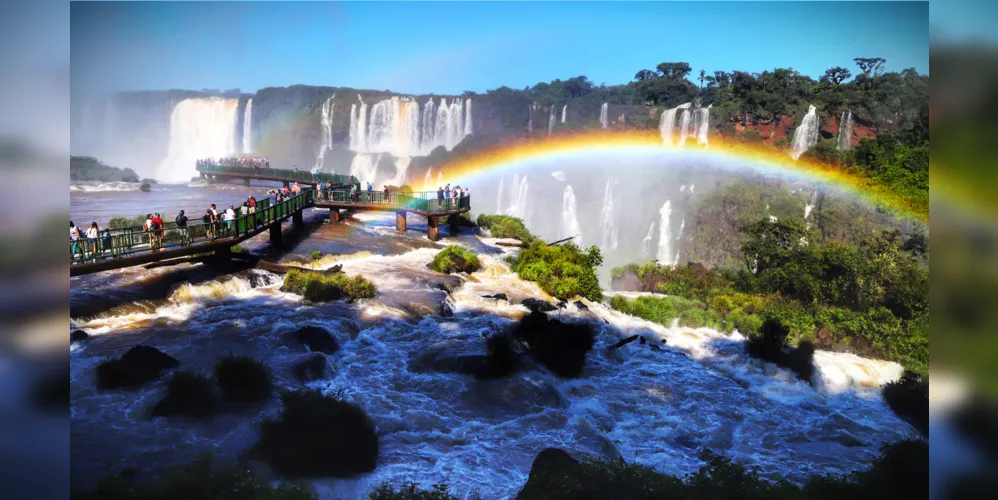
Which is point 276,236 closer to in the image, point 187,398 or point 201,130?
point 187,398

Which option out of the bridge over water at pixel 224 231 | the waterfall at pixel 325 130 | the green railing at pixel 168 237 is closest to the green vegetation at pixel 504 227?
the bridge over water at pixel 224 231

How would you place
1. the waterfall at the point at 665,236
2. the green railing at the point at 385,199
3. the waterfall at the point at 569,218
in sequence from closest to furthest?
1. the green railing at the point at 385,199
2. the waterfall at the point at 665,236
3. the waterfall at the point at 569,218

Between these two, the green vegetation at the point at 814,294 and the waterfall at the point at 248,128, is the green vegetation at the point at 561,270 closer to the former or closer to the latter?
the green vegetation at the point at 814,294

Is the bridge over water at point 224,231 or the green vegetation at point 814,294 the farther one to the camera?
the green vegetation at point 814,294

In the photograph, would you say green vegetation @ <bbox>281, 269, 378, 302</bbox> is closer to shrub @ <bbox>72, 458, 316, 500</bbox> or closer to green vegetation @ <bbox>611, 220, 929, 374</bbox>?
green vegetation @ <bbox>611, 220, 929, 374</bbox>

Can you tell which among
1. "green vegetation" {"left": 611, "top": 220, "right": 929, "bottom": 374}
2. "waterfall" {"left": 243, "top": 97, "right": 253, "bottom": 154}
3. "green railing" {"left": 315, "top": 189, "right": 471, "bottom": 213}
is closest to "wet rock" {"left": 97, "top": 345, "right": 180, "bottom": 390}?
"green vegetation" {"left": 611, "top": 220, "right": 929, "bottom": 374}

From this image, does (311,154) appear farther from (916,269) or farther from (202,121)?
(916,269)
